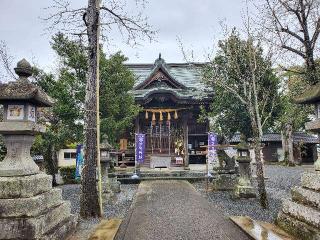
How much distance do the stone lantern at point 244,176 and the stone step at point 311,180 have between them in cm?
574

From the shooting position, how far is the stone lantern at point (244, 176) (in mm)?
10930

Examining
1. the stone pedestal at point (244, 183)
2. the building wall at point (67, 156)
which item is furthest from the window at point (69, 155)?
the stone pedestal at point (244, 183)

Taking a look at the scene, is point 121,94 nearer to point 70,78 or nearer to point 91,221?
point 70,78

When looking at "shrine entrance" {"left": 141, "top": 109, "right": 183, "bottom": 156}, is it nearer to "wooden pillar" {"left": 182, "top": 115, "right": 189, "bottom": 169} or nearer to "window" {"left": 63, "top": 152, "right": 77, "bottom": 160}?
"wooden pillar" {"left": 182, "top": 115, "right": 189, "bottom": 169}

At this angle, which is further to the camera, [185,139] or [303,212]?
[185,139]

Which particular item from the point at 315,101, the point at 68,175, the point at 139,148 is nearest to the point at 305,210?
the point at 315,101

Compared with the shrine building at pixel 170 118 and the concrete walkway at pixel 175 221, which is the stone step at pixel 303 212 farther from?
the shrine building at pixel 170 118

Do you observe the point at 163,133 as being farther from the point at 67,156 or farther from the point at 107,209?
the point at 67,156

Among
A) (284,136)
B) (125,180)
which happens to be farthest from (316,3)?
(284,136)

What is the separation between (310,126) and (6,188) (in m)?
5.32

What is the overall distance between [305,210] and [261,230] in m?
1.08

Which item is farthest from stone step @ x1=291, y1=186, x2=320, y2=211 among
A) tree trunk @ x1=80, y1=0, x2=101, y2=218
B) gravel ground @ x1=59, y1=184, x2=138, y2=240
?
tree trunk @ x1=80, y1=0, x2=101, y2=218

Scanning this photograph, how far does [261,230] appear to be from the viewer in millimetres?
5750

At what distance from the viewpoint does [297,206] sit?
209 inches
